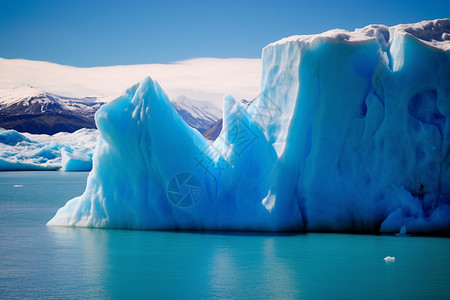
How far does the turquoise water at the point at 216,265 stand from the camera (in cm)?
572

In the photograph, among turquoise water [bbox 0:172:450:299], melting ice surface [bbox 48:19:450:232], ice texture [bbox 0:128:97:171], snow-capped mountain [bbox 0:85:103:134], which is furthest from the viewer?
snow-capped mountain [bbox 0:85:103:134]

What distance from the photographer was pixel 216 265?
6.87 metres

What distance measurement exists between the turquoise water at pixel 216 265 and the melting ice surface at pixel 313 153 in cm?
46

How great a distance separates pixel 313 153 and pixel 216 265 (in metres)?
3.06

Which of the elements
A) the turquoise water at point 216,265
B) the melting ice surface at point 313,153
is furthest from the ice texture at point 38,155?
the turquoise water at point 216,265

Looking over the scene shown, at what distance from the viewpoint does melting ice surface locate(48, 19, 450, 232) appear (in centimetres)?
898

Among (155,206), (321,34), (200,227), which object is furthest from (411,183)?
(155,206)

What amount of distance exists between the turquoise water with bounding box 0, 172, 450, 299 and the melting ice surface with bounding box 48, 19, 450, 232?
46 cm

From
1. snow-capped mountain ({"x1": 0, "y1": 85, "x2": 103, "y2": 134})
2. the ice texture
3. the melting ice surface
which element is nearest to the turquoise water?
the melting ice surface

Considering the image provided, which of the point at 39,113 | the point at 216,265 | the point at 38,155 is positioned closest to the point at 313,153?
the point at 216,265

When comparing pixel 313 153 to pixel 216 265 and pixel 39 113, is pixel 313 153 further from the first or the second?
pixel 39 113

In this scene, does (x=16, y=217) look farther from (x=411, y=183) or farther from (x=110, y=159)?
(x=411, y=183)

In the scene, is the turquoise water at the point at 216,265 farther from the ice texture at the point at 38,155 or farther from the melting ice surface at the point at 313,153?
the ice texture at the point at 38,155

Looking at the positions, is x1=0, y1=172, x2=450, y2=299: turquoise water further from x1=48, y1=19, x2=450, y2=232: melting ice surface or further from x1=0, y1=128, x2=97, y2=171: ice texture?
x1=0, y1=128, x2=97, y2=171: ice texture
